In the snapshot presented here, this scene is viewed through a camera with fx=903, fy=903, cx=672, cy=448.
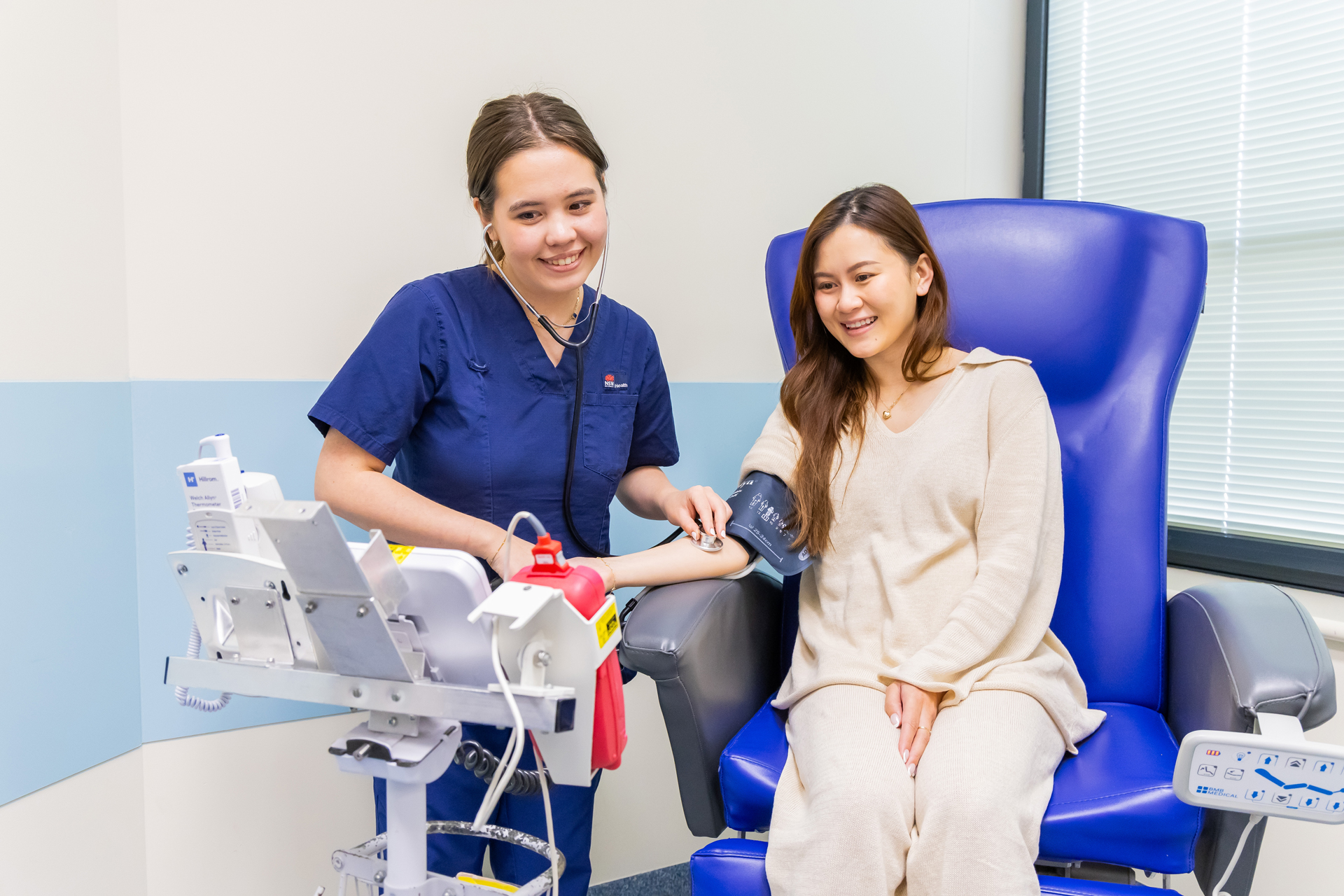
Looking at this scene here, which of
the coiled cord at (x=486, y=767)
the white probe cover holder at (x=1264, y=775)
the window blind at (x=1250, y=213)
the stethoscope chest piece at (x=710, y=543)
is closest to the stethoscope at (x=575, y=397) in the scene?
the stethoscope chest piece at (x=710, y=543)

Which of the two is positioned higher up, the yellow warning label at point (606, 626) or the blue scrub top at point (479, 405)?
the blue scrub top at point (479, 405)

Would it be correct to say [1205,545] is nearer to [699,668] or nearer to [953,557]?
[953,557]

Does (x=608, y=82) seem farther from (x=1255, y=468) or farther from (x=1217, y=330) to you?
(x=1255, y=468)

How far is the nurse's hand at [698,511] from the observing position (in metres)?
1.27

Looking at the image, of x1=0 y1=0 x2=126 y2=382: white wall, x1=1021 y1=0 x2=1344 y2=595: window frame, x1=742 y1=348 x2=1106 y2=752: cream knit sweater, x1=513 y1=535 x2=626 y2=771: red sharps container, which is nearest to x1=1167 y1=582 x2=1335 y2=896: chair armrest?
x1=742 y1=348 x2=1106 y2=752: cream knit sweater

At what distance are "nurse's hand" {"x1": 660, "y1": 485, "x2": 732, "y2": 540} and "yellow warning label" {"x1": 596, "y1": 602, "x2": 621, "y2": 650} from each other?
0.51m

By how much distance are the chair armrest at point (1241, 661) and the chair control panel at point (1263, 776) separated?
0.09 m

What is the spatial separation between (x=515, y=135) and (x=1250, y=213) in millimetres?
1424

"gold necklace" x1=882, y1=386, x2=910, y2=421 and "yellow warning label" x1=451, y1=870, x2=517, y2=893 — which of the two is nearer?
"yellow warning label" x1=451, y1=870, x2=517, y2=893

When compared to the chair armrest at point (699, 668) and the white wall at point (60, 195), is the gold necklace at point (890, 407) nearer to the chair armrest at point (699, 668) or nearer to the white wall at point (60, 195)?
the chair armrest at point (699, 668)

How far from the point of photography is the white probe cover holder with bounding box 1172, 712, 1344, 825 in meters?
0.82

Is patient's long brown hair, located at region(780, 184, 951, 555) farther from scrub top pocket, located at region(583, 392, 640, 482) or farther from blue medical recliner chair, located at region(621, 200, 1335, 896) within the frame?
scrub top pocket, located at region(583, 392, 640, 482)

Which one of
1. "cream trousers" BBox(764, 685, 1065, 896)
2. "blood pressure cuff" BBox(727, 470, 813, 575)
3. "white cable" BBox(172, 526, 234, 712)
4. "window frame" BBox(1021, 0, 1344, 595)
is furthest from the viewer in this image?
"window frame" BBox(1021, 0, 1344, 595)

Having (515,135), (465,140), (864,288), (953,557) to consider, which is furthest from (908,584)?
(465,140)
